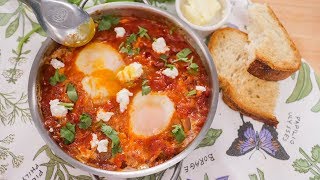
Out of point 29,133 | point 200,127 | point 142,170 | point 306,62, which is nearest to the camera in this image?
point 142,170

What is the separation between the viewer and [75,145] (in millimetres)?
2523

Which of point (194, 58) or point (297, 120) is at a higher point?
point (194, 58)

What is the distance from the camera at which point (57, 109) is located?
8.28 feet

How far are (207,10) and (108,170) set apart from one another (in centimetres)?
116

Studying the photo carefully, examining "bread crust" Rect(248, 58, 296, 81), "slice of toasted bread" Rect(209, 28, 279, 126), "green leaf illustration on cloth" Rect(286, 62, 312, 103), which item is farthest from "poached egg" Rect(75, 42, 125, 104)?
"green leaf illustration on cloth" Rect(286, 62, 312, 103)

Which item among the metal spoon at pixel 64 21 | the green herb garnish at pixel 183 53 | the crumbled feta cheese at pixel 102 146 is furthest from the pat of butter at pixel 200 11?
the crumbled feta cheese at pixel 102 146

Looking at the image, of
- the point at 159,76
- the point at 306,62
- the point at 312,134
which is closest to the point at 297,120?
the point at 312,134

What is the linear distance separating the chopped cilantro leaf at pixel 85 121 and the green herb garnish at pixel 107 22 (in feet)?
1.77

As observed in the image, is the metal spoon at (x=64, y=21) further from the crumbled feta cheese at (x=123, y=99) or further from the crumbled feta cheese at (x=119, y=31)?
the crumbled feta cheese at (x=123, y=99)

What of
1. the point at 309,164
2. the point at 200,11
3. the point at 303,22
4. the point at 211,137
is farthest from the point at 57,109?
the point at 303,22

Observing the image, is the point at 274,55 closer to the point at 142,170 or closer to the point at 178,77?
the point at 178,77

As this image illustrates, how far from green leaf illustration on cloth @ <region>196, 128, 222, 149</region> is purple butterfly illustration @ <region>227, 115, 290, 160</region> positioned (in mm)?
105

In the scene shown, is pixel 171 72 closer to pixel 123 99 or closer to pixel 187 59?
pixel 187 59

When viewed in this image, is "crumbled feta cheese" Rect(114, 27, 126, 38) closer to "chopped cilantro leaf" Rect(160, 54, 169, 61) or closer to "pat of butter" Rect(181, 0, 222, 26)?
"chopped cilantro leaf" Rect(160, 54, 169, 61)
